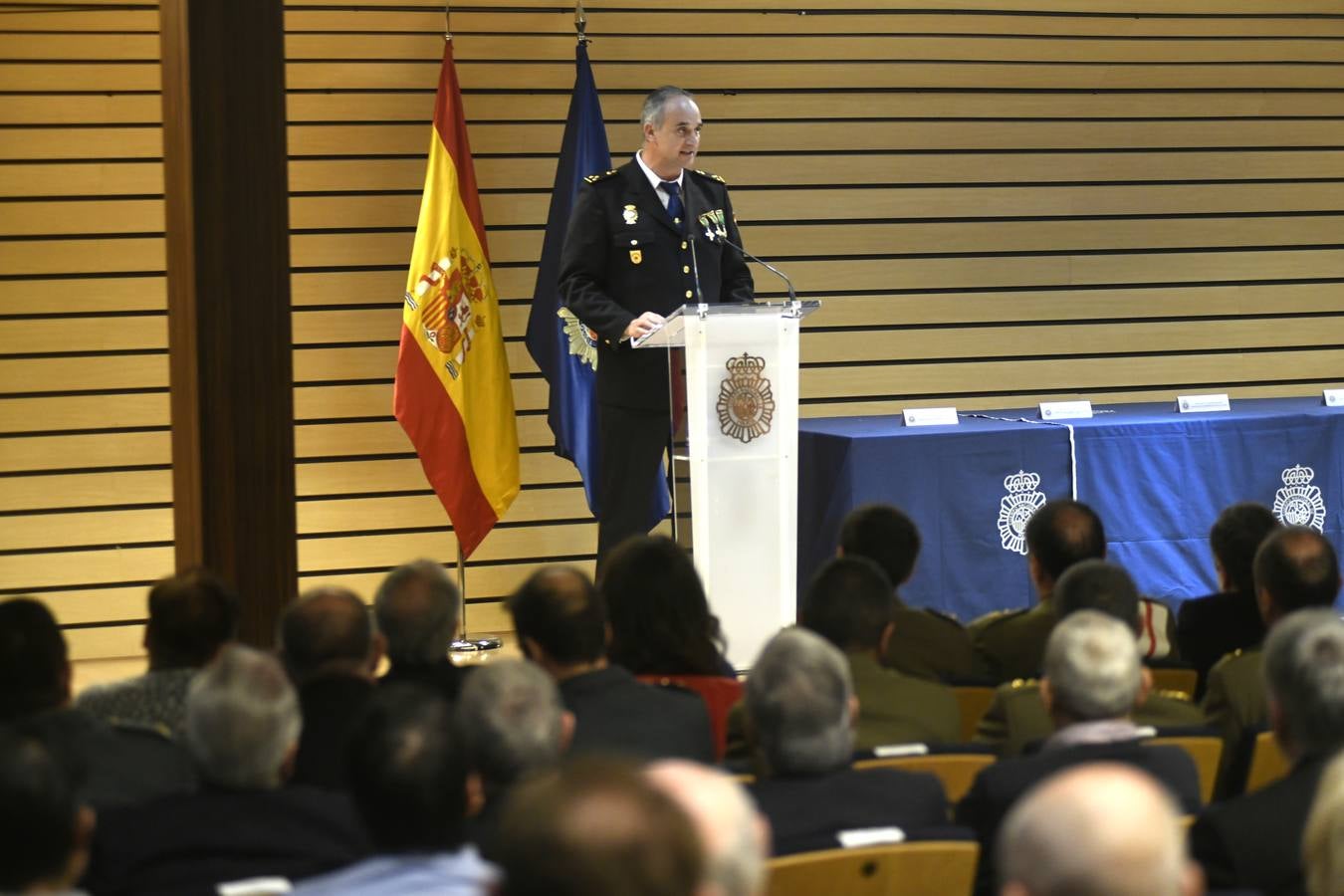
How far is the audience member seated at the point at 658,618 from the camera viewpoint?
3109 mm

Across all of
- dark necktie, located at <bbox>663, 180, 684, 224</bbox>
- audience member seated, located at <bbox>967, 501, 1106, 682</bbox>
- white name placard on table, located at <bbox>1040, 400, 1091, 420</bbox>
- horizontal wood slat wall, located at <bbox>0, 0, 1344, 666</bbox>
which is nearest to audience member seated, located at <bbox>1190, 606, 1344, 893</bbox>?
audience member seated, located at <bbox>967, 501, 1106, 682</bbox>

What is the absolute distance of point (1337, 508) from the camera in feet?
19.4

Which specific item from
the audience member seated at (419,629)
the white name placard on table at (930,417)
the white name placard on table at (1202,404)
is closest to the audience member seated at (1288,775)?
the audience member seated at (419,629)

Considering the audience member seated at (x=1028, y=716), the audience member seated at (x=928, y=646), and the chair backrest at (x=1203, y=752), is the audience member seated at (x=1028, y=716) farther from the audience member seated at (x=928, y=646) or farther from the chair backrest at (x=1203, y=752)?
the audience member seated at (x=928, y=646)

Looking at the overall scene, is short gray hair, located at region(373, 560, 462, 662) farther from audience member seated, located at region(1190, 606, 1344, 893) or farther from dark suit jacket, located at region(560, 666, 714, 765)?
audience member seated, located at region(1190, 606, 1344, 893)

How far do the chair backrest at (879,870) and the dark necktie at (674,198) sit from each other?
343 cm

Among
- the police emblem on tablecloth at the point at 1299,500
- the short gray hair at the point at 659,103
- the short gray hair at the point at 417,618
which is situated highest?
the short gray hair at the point at 659,103

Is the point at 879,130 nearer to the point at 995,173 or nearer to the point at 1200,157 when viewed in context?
the point at 995,173

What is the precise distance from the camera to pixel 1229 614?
369 cm

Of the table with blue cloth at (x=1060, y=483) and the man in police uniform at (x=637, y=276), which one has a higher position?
the man in police uniform at (x=637, y=276)

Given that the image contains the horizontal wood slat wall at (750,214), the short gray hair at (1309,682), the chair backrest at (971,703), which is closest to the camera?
the short gray hair at (1309,682)

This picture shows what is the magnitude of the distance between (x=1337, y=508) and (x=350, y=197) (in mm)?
4096

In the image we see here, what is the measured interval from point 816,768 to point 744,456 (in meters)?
2.27

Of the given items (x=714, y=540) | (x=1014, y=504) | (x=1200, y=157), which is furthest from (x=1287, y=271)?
(x=714, y=540)
